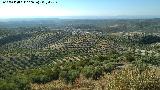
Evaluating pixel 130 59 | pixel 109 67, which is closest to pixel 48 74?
pixel 109 67

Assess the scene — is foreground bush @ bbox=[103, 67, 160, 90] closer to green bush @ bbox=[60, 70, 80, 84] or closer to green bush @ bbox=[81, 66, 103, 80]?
green bush @ bbox=[60, 70, 80, 84]

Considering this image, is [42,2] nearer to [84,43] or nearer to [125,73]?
[125,73]

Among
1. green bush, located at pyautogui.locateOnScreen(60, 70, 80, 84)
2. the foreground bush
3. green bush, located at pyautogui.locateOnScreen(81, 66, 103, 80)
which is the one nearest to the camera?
the foreground bush

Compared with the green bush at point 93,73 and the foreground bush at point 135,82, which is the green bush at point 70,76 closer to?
the green bush at point 93,73

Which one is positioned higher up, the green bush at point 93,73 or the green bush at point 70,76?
the green bush at point 93,73

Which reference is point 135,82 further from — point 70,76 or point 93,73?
point 70,76

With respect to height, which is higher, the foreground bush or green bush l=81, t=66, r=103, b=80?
the foreground bush

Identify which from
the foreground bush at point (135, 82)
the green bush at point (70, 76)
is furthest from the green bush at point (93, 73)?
the foreground bush at point (135, 82)

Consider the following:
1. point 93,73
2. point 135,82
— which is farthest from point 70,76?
point 135,82

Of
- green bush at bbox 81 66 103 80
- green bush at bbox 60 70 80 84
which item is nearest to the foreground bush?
green bush at bbox 60 70 80 84

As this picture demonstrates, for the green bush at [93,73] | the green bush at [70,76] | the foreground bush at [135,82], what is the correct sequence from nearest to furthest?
the foreground bush at [135,82]
the green bush at [70,76]
the green bush at [93,73]

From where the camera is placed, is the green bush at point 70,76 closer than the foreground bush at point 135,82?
No
